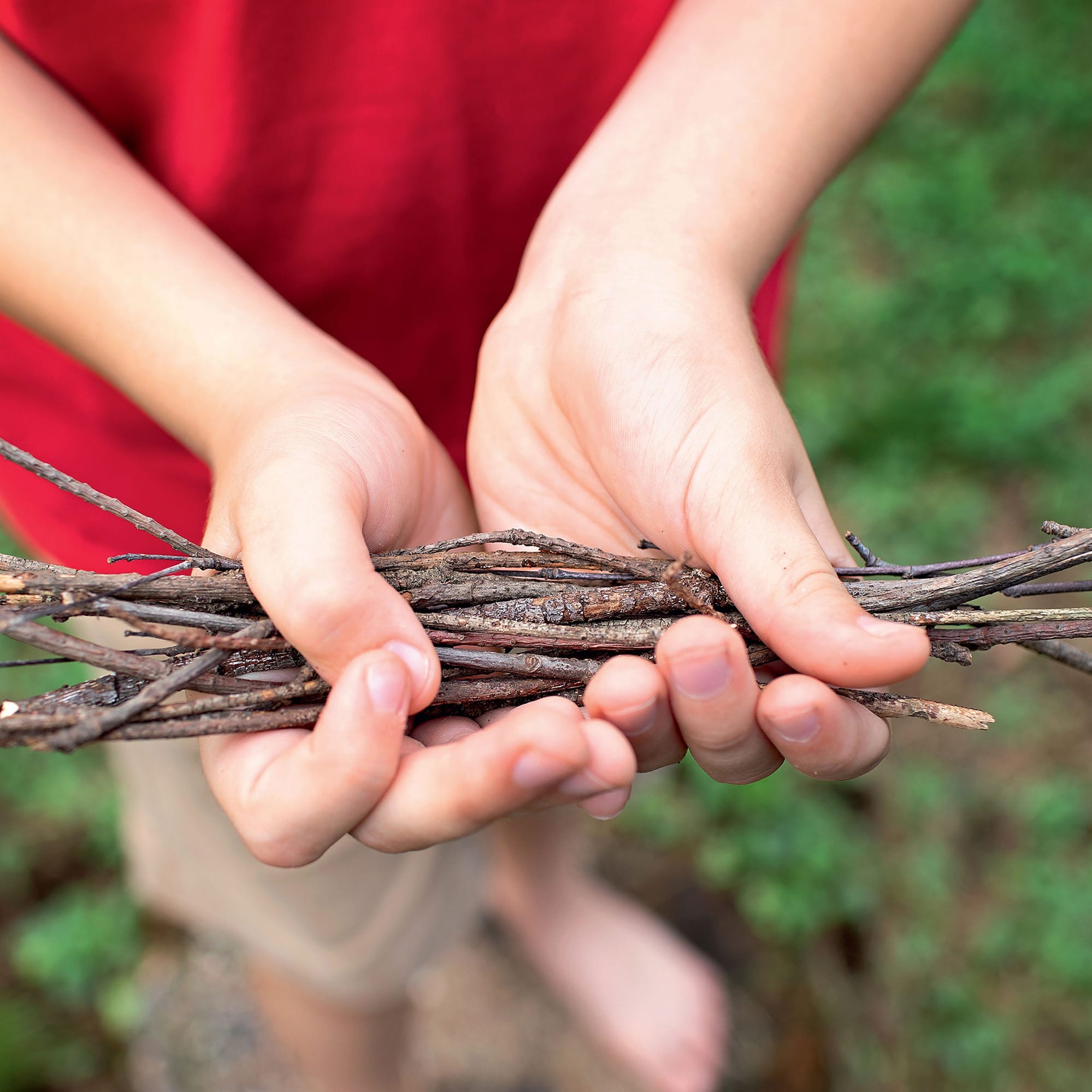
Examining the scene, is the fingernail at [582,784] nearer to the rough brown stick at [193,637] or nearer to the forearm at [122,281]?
the rough brown stick at [193,637]

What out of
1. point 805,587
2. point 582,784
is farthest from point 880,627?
point 582,784

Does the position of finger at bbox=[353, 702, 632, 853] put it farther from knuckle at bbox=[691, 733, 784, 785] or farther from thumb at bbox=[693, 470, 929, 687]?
thumb at bbox=[693, 470, 929, 687]

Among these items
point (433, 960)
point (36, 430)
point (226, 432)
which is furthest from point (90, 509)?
point (433, 960)

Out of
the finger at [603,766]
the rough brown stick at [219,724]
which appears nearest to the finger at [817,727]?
the finger at [603,766]

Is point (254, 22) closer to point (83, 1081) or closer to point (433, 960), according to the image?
point (433, 960)

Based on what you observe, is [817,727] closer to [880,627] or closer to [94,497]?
[880,627]
